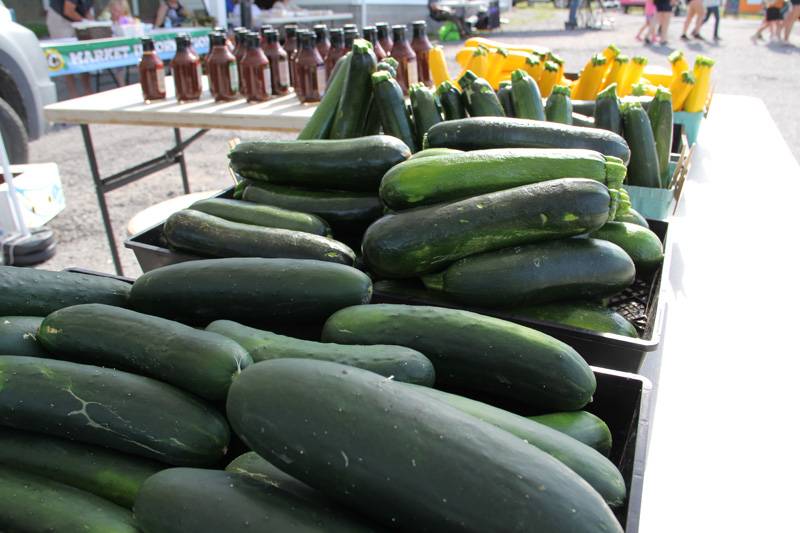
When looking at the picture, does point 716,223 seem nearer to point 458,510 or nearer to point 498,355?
point 498,355

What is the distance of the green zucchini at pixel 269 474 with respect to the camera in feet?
2.49

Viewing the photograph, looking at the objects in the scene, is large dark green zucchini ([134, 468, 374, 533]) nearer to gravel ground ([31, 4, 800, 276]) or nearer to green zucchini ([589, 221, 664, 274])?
green zucchini ([589, 221, 664, 274])

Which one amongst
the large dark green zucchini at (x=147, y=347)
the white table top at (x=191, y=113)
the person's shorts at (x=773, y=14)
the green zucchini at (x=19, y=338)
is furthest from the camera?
the person's shorts at (x=773, y=14)

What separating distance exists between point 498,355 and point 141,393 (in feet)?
1.82

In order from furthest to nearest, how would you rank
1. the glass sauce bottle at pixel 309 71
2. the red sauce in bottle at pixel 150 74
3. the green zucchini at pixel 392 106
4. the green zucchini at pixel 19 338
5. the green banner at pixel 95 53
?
the green banner at pixel 95 53, the red sauce in bottle at pixel 150 74, the glass sauce bottle at pixel 309 71, the green zucchini at pixel 392 106, the green zucchini at pixel 19 338

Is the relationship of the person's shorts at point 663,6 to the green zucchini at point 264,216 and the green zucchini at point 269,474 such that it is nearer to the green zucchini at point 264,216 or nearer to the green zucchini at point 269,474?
the green zucchini at point 264,216

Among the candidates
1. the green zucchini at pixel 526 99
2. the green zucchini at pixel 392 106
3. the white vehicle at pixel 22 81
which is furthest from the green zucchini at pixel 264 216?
the white vehicle at pixel 22 81

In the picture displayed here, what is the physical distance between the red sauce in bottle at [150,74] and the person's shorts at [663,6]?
42.7ft

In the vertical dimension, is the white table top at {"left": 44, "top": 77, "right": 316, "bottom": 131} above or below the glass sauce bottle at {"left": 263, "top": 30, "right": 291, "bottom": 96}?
below

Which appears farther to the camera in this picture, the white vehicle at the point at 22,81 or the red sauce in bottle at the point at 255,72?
the white vehicle at the point at 22,81

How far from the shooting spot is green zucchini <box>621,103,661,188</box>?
1.89 m

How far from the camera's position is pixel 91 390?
2.81 ft

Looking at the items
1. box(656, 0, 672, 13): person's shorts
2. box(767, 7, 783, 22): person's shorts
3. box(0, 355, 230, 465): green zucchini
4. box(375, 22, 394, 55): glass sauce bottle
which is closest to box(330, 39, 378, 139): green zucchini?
box(0, 355, 230, 465): green zucchini

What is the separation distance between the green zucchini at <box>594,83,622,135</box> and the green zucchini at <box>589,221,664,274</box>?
0.62m
